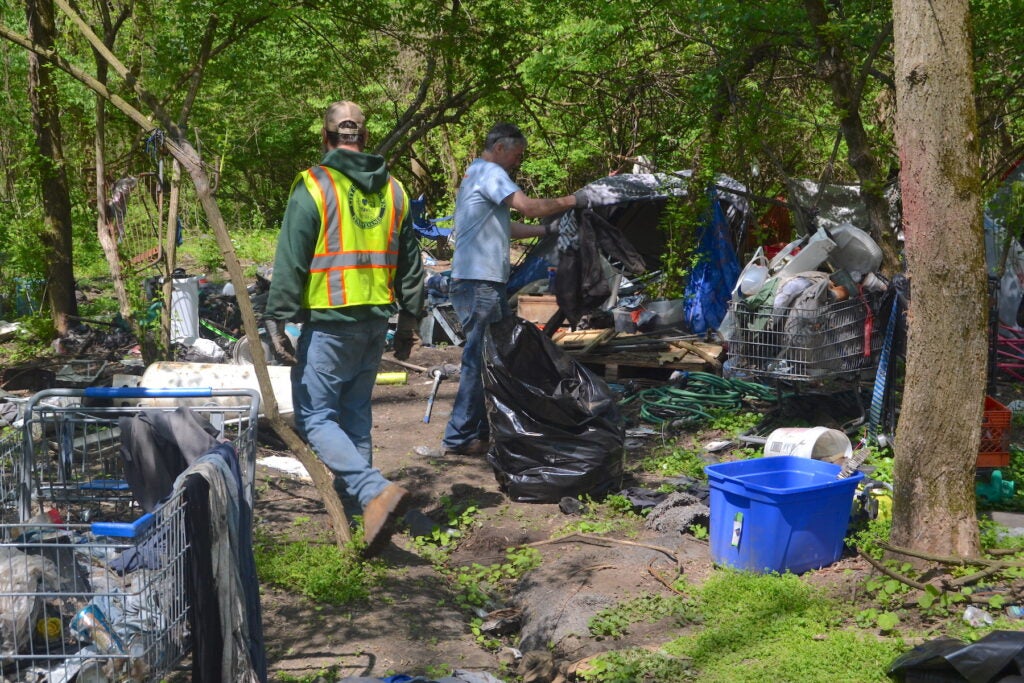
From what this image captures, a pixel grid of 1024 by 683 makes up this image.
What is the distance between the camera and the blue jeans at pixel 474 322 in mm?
6574

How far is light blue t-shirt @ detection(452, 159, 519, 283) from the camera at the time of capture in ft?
21.4

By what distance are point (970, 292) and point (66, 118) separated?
11.5m

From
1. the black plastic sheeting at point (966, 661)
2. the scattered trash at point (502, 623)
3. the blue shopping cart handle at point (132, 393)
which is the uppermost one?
the blue shopping cart handle at point (132, 393)

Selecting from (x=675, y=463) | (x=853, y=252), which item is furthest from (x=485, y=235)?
(x=853, y=252)

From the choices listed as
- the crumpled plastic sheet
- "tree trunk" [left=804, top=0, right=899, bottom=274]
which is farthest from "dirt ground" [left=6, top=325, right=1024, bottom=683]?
"tree trunk" [left=804, top=0, right=899, bottom=274]

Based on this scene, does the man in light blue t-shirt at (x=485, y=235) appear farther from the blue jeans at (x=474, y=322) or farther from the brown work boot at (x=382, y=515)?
the brown work boot at (x=382, y=515)

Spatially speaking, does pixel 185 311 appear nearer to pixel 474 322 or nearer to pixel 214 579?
pixel 474 322

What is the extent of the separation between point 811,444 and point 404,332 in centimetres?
233

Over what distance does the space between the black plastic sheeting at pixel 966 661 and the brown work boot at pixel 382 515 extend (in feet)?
7.04

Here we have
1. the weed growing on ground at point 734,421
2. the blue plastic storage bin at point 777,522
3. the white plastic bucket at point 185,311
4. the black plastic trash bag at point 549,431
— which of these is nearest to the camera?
the blue plastic storage bin at point 777,522

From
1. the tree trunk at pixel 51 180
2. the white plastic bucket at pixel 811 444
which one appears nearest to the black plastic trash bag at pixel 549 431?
the white plastic bucket at pixel 811 444

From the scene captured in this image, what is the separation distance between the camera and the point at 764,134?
9484mm

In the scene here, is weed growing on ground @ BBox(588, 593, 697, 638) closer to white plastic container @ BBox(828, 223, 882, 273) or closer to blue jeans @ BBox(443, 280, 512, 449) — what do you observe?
blue jeans @ BBox(443, 280, 512, 449)

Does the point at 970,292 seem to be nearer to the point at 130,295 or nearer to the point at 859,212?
the point at 859,212
